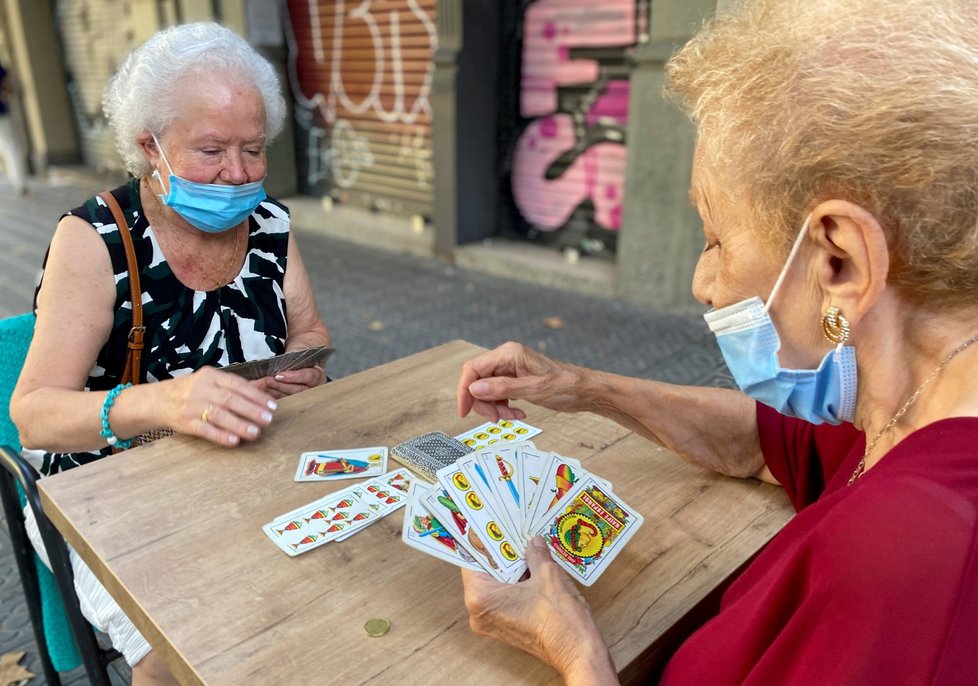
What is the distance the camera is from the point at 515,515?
1.23m

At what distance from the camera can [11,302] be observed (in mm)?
5871

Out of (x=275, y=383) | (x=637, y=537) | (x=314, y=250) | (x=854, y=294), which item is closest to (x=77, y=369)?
(x=275, y=383)

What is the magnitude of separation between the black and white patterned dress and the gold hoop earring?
164 cm

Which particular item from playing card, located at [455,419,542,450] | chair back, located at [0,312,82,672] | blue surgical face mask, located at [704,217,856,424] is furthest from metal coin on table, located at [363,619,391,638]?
chair back, located at [0,312,82,672]

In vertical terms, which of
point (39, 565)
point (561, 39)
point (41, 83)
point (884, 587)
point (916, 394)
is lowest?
point (39, 565)

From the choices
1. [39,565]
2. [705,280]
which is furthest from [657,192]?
[39,565]

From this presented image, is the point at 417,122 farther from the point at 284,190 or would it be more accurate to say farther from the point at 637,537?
the point at 637,537

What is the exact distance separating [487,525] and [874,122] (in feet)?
2.64

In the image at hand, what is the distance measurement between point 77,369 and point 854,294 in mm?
1713

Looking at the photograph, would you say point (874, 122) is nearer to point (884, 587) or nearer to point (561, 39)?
point (884, 587)

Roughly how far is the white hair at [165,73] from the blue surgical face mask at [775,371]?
1.51 m

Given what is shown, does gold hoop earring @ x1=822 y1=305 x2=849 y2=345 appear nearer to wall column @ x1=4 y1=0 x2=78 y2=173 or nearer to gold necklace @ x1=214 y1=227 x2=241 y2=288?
gold necklace @ x1=214 y1=227 x2=241 y2=288

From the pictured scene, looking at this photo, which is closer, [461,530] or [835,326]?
[835,326]

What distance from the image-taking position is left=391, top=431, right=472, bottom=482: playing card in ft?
5.04
